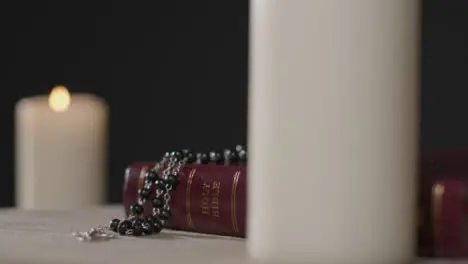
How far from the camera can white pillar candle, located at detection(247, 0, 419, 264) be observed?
0.42 metres

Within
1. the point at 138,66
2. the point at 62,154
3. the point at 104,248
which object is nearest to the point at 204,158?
the point at 104,248

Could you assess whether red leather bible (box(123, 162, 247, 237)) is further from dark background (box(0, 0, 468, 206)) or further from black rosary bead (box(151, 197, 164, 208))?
dark background (box(0, 0, 468, 206))

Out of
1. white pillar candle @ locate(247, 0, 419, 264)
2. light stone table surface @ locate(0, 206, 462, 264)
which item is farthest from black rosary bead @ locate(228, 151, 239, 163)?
white pillar candle @ locate(247, 0, 419, 264)

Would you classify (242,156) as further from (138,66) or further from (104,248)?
(138,66)

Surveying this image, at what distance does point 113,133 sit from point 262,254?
1.07 m

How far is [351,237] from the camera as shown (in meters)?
0.42

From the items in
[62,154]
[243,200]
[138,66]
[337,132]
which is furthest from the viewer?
[138,66]

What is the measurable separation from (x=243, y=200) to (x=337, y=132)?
161 mm

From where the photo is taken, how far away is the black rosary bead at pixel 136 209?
62cm

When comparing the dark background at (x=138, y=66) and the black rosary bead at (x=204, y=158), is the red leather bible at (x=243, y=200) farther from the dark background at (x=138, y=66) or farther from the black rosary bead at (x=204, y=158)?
the dark background at (x=138, y=66)

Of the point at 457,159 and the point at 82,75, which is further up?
the point at 82,75

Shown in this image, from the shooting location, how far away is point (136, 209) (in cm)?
62

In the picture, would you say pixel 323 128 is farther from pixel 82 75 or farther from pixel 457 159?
pixel 82 75

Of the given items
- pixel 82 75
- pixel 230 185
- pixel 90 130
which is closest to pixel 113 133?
pixel 82 75
